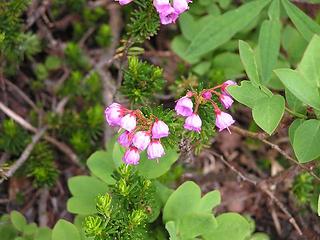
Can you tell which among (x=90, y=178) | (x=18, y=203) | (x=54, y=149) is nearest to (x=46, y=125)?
(x=54, y=149)

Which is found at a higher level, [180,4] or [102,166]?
[180,4]

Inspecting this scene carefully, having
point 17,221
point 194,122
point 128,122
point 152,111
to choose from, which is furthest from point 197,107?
point 17,221

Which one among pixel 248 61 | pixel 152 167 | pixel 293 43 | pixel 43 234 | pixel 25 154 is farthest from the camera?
pixel 293 43

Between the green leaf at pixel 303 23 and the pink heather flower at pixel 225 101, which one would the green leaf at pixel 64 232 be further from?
the green leaf at pixel 303 23

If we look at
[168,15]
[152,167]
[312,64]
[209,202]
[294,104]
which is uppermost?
[168,15]

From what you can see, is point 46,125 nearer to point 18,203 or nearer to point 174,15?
point 18,203

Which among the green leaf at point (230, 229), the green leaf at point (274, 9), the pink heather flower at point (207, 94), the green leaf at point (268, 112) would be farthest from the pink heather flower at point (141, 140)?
the green leaf at point (274, 9)

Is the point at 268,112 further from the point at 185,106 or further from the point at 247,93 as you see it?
the point at 185,106

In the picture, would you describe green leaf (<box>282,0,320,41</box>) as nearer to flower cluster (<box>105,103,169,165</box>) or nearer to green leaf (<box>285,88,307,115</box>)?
green leaf (<box>285,88,307,115</box>)
